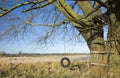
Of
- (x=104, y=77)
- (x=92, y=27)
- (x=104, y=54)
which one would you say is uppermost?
(x=92, y=27)

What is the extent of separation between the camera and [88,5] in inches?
493

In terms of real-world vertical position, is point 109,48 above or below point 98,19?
below

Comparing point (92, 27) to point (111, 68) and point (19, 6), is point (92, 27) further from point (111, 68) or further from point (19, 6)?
point (19, 6)

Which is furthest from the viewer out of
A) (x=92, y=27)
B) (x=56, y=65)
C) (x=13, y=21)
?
(x=56, y=65)

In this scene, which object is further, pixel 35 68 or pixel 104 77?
pixel 35 68

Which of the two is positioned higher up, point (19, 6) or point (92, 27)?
point (19, 6)

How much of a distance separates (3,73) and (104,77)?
9.41m

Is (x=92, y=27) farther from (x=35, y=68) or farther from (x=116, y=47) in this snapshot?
(x=35, y=68)

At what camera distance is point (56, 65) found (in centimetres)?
2533

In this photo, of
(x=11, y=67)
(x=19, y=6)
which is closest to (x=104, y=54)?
(x=19, y=6)

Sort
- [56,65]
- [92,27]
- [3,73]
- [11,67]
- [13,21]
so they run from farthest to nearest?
[56,65] < [11,67] < [3,73] < [13,21] < [92,27]

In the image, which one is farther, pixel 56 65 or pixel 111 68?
pixel 56 65

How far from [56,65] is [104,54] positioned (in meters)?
13.1

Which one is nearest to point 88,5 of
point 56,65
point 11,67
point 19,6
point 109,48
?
point 109,48
